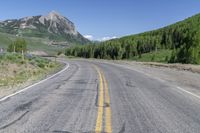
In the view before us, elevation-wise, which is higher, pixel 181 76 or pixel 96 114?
pixel 96 114

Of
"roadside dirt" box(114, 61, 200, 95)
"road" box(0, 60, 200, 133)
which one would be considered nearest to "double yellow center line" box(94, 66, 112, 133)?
"road" box(0, 60, 200, 133)

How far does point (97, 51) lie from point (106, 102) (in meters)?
148

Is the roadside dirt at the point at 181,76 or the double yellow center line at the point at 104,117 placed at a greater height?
the double yellow center line at the point at 104,117

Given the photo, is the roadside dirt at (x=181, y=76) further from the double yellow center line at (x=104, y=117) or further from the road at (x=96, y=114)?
the double yellow center line at (x=104, y=117)

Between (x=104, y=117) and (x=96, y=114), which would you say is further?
(x=96, y=114)

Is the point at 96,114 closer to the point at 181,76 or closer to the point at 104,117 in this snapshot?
the point at 104,117

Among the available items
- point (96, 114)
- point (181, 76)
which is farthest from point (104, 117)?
point (181, 76)

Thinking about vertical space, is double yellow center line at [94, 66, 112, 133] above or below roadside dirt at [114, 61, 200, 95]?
above

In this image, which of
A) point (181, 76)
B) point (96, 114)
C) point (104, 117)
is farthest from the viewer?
point (181, 76)

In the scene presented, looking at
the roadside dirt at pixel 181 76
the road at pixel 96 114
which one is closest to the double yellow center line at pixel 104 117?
the road at pixel 96 114

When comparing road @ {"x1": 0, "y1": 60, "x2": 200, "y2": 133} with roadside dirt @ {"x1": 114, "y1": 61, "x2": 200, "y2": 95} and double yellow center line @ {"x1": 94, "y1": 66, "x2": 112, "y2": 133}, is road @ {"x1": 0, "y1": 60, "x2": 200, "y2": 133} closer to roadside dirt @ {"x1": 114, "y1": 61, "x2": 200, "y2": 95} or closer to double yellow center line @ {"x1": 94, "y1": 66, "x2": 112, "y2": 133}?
double yellow center line @ {"x1": 94, "y1": 66, "x2": 112, "y2": 133}

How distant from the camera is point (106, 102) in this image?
10.7 meters

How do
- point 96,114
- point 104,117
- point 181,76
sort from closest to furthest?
point 104,117 → point 96,114 → point 181,76

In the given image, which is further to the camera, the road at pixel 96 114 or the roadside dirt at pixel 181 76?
the roadside dirt at pixel 181 76
